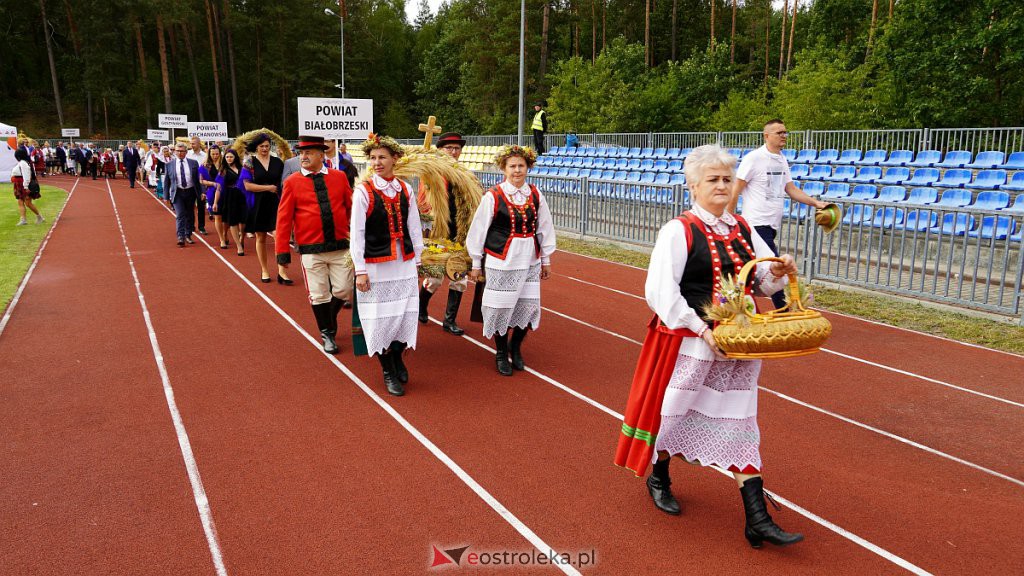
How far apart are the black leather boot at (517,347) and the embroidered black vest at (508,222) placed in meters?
0.80

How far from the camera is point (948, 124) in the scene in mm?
21938

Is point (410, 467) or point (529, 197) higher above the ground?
point (529, 197)

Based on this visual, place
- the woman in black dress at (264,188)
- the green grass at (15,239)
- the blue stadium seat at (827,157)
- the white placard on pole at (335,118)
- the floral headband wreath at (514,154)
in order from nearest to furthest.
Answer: the floral headband wreath at (514,154) < the white placard on pole at (335,118) < the woman in black dress at (264,188) < the green grass at (15,239) < the blue stadium seat at (827,157)

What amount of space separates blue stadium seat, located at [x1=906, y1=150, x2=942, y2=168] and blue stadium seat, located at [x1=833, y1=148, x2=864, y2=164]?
1.44m

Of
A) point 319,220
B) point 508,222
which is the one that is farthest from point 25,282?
point 508,222

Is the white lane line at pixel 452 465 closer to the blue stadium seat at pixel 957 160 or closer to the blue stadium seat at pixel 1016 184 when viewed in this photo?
the blue stadium seat at pixel 1016 184

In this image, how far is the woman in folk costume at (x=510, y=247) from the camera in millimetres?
6488

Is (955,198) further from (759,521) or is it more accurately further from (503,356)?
(759,521)

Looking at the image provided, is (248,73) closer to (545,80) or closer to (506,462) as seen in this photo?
(545,80)

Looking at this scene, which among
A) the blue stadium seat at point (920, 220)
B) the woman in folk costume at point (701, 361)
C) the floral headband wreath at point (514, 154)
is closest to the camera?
the woman in folk costume at point (701, 361)

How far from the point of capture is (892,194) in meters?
14.3

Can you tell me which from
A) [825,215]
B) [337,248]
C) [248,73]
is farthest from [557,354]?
[248,73]

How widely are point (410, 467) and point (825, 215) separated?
3.07 metres

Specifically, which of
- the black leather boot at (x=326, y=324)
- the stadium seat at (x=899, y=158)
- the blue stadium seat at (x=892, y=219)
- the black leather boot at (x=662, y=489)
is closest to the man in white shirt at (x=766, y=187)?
the blue stadium seat at (x=892, y=219)
